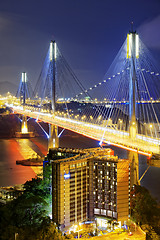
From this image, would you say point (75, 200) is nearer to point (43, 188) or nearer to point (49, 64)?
point (43, 188)

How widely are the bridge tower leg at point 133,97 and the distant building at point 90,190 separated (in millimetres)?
771

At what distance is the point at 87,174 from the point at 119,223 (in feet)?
4.60

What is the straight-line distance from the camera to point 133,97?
27.6 ft

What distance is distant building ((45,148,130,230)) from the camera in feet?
24.0

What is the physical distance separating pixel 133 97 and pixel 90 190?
270 cm

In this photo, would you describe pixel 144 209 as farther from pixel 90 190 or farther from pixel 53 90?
pixel 53 90

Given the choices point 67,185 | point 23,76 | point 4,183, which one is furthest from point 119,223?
point 23,76

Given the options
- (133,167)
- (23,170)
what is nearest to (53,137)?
(23,170)

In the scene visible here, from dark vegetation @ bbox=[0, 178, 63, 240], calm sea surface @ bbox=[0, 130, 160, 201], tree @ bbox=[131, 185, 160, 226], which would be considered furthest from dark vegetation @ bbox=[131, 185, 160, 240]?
dark vegetation @ bbox=[0, 178, 63, 240]

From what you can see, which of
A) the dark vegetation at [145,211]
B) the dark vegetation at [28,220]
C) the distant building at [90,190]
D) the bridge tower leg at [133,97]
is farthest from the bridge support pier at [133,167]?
the dark vegetation at [28,220]

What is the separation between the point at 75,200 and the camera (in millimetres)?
7492

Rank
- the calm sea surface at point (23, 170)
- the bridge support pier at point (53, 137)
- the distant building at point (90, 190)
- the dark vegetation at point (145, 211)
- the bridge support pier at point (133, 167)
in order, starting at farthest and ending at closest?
the bridge support pier at point (53, 137)
the calm sea surface at point (23, 170)
the bridge support pier at point (133, 167)
the distant building at point (90, 190)
the dark vegetation at point (145, 211)

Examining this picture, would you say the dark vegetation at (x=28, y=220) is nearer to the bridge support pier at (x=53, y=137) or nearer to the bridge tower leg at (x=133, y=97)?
the bridge tower leg at (x=133, y=97)

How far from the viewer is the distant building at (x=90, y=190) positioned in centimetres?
731
